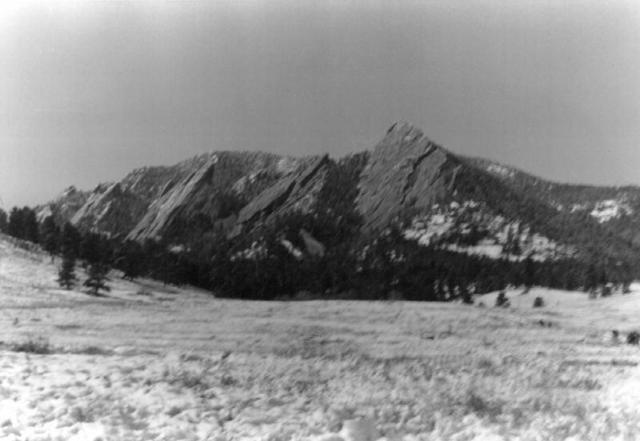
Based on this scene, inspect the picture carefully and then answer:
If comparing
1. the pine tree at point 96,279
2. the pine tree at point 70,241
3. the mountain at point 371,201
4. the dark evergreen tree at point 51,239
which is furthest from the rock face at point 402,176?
the dark evergreen tree at point 51,239

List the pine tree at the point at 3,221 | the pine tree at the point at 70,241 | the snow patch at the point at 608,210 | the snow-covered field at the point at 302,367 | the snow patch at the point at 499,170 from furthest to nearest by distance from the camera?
the snow patch at the point at 608,210, the snow patch at the point at 499,170, the pine tree at the point at 3,221, the pine tree at the point at 70,241, the snow-covered field at the point at 302,367

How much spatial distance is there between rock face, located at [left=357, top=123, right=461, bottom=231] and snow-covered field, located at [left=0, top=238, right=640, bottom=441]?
1.61m

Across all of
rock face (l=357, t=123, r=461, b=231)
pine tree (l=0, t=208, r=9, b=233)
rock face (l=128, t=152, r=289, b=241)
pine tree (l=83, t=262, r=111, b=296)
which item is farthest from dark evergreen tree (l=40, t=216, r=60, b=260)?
rock face (l=357, t=123, r=461, b=231)

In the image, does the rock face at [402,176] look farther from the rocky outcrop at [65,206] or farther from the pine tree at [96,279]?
the rocky outcrop at [65,206]

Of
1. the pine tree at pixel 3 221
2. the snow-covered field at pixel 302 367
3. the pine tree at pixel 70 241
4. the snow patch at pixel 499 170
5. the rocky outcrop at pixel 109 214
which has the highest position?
the snow patch at pixel 499 170

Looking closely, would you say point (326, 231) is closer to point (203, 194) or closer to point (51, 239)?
point (203, 194)

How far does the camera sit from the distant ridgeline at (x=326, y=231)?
8.12 metres

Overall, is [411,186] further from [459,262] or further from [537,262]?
[537,262]

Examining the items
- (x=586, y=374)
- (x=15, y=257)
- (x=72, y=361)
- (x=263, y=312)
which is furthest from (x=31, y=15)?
(x=586, y=374)

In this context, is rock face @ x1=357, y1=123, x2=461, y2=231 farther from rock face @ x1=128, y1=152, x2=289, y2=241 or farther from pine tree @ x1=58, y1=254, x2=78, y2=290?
pine tree @ x1=58, y1=254, x2=78, y2=290

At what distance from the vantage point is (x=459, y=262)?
27.7 ft

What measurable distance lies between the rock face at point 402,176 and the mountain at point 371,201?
2 centimetres

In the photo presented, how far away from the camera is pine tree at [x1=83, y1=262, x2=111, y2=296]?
310 inches

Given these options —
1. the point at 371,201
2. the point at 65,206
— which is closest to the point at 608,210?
the point at 371,201
